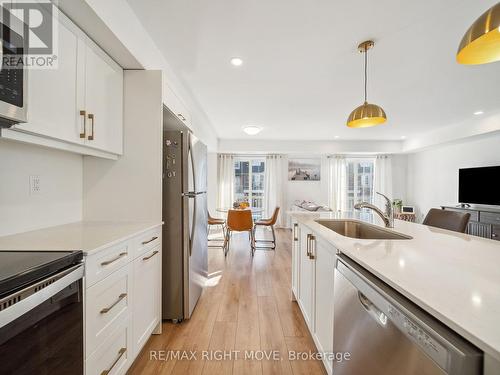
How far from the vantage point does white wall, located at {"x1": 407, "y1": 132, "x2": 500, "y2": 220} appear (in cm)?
449

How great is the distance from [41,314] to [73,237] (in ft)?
1.73

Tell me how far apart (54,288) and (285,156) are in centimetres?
641

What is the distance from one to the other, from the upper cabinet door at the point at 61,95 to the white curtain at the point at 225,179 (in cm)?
535

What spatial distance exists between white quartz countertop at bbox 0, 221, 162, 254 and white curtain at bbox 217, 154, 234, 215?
5069 mm

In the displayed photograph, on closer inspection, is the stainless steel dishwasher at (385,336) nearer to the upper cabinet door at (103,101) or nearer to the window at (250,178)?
the upper cabinet door at (103,101)

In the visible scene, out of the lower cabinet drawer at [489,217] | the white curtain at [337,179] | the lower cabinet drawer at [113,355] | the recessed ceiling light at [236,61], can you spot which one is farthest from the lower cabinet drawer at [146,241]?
the white curtain at [337,179]

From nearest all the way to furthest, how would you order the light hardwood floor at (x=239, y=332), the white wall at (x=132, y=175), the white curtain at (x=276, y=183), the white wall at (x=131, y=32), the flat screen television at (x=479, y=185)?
the white wall at (x=131, y=32)
the light hardwood floor at (x=239, y=332)
the white wall at (x=132, y=175)
the flat screen television at (x=479, y=185)
the white curtain at (x=276, y=183)

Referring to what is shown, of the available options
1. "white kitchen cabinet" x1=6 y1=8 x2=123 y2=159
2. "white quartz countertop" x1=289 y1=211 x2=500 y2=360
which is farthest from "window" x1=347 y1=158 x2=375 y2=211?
"white kitchen cabinet" x1=6 y1=8 x2=123 y2=159

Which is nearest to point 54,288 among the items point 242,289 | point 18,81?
point 18,81

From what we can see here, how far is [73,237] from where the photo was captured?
4.01ft

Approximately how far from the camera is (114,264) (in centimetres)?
120

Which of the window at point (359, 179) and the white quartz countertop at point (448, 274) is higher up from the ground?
the window at point (359, 179)

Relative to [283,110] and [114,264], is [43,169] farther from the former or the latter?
[283,110]

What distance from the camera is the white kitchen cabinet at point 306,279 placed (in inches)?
66.0
